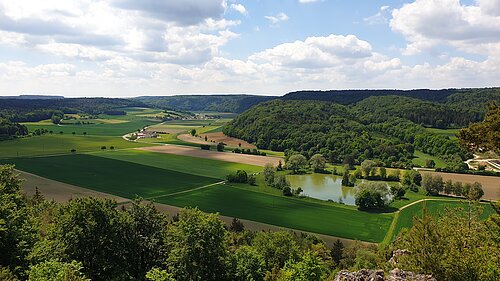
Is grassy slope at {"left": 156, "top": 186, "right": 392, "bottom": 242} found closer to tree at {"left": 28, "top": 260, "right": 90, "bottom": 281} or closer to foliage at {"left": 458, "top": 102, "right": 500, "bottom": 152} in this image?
foliage at {"left": 458, "top": 102, "right": 500, "bottom": 152}

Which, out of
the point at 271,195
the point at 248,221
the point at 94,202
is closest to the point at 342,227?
the point at 248,221

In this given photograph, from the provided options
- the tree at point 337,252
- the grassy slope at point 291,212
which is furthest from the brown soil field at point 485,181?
the tree at point 337,252

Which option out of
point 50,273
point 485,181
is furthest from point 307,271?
point 485,181

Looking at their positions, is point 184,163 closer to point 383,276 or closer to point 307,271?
point 307,271

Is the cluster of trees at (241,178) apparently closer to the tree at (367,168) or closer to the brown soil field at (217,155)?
the brown soil field at (217,155)

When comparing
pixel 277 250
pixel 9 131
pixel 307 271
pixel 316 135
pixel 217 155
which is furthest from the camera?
pixel 316 135

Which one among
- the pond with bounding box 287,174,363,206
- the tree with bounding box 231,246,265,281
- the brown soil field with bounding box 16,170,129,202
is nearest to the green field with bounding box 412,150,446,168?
the pond with bounding box 287,174,363,206
